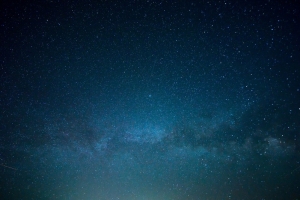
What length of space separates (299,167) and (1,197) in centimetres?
2899

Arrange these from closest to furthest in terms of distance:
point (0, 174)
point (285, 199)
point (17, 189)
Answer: point (0, 174), point (17, 189), point (285, 199)

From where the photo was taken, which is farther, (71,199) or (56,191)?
(56,191)

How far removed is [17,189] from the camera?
16906mm

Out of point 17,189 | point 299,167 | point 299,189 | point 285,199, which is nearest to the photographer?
point 299,167

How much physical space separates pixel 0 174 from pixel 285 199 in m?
28.9

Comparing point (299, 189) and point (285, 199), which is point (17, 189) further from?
point (299, 189)

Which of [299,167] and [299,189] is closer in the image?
[299,167]

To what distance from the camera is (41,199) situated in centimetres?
1744

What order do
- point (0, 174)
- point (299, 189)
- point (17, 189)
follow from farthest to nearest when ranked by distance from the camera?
point (299, 189) < point (17, 189) < point (0, 174)

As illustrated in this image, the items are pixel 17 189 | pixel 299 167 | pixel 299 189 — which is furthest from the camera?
pixel 299 189

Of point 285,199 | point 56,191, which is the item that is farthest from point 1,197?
point 285,199

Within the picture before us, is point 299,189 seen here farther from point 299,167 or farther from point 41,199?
point 41,199

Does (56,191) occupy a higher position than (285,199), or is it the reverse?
(56,191)

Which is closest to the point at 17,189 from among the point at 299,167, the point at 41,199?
the point at 41,199
